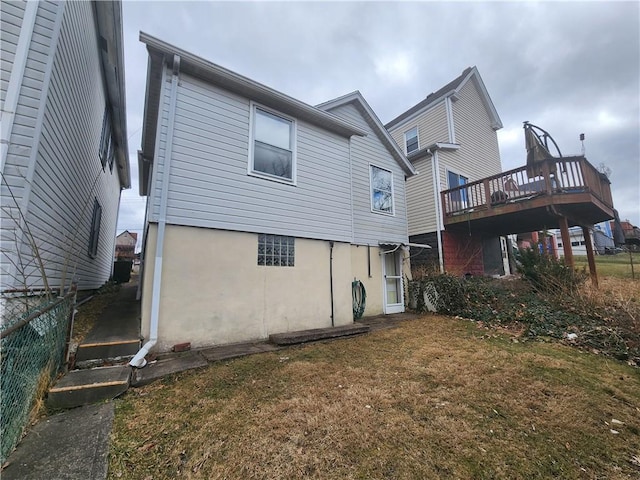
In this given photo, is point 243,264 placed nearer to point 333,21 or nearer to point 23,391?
point 23,391

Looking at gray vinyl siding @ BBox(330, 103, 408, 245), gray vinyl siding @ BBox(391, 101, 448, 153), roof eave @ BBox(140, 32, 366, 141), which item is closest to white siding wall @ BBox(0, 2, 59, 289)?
roof eave @ BBox(140, 32, 366, 141)

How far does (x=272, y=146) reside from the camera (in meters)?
6.25

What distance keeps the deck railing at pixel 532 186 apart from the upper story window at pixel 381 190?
9.78ft

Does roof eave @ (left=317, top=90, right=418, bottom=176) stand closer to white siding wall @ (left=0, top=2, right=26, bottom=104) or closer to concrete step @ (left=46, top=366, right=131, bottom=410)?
white siding wall @ (left=0, top=2, right=26, bottom=104)

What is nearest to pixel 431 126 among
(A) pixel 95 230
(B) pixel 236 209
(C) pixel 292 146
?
(C) pixel 292 146

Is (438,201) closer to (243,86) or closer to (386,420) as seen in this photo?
(243,86)

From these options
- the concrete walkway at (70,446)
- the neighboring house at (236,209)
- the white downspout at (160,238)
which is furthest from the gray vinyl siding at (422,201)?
the concrete walkway at (70,446)

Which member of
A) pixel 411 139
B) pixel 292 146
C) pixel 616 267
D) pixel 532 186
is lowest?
pixel 616 267

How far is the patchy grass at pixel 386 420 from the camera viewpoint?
2.04 metres

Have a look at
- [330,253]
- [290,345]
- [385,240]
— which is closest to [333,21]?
[385,240]

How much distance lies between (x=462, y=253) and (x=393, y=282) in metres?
4.25

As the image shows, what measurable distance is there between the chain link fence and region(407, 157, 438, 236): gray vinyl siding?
37.1 feet

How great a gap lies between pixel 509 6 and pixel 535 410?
11749 millimetres

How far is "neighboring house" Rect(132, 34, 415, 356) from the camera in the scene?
15.4 ft
